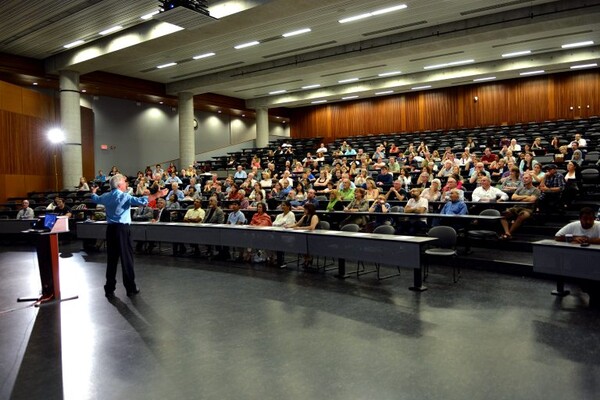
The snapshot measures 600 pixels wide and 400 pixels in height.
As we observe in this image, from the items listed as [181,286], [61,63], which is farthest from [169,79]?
[181,286]

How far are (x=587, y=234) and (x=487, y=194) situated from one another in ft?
9.44

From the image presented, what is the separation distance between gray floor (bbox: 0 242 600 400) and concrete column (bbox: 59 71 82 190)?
950 cm

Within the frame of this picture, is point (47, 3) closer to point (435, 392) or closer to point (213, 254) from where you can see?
point (213, 254)

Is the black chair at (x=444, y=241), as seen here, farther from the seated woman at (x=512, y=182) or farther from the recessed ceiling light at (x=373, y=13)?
the recessed ceiling light at (x=373, y=13)

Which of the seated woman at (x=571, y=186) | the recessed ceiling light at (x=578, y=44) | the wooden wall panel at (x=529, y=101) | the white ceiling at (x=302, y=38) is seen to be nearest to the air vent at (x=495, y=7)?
the white ceiling at (x=302, y=38)

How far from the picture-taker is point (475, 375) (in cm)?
317

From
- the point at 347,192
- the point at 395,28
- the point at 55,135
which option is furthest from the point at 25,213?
the point at 395,28

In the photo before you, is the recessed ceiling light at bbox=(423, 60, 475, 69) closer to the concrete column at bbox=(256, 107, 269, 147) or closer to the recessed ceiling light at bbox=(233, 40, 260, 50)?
the recessed ceiling light at bbox=(233, 40, 260, 50)

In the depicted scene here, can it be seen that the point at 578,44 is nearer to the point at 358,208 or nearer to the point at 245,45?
the point at 245,45

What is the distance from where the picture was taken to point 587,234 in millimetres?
5070

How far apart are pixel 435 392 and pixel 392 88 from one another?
19.1 m

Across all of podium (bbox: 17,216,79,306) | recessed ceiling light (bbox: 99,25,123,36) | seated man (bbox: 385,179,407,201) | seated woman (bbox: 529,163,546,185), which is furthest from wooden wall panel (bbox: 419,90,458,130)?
podium (bbox: 17,216,79,306)

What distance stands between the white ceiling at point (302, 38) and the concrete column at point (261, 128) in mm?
4436

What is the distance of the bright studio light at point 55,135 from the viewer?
14930 millimetres
